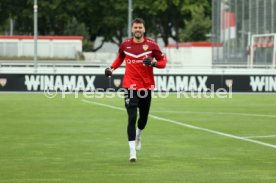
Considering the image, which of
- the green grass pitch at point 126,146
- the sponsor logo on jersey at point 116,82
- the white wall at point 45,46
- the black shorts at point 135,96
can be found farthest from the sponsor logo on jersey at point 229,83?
the white wall at point 45,46

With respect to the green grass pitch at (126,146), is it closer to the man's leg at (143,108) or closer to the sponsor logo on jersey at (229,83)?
the man's leg at (143,108)

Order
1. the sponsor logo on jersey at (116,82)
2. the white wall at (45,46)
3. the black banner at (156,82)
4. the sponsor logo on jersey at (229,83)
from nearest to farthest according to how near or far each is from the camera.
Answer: the black banner at (156,82), the sponsor logo on jersey at (116,82), the sponsor logo on jersey at (229,83), the white wall at (45,46)

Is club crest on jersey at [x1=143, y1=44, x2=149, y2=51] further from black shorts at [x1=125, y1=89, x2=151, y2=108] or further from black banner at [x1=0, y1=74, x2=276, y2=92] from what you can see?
black banner at [x1=0, y1=74, x2=276, y2=92]

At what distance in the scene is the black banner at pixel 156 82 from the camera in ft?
124

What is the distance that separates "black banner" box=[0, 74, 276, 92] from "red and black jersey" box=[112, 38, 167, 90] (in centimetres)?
2395

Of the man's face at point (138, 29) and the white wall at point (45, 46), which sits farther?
the white wall at point (45, 46)

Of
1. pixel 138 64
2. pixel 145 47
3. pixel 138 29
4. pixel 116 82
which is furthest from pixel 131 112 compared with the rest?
pixel 116 82

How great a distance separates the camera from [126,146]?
51.7 ft

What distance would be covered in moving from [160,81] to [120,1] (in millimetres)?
48867

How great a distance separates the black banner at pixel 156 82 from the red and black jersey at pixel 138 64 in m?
23.9

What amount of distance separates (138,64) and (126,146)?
2.40m

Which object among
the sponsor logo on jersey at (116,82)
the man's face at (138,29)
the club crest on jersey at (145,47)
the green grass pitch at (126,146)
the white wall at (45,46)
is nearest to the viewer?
the green grass pitch at (126,146)

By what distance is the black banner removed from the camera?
37781mm

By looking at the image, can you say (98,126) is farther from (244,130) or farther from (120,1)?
(120,1)
